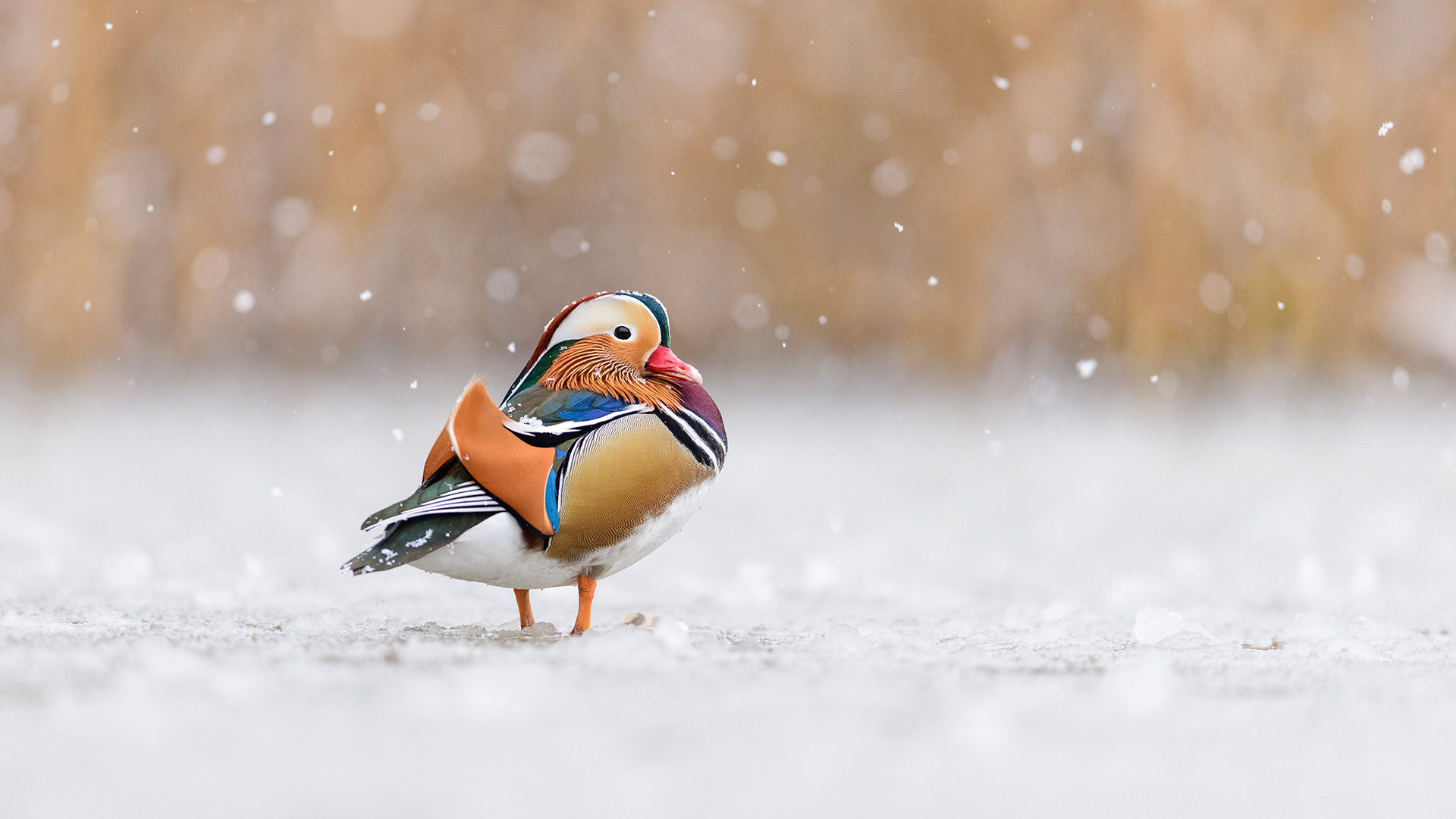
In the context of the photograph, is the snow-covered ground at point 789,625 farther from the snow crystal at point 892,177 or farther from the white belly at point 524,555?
the snow crystal at point 892,177

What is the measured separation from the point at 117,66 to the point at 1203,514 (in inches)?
105

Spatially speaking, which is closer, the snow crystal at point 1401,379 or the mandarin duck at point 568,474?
the mandarin duck at point 568,474

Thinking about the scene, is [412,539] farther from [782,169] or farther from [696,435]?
[782,169]

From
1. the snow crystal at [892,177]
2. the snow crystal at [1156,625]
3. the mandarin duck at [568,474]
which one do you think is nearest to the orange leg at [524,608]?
the mandarin duck at [568,474]

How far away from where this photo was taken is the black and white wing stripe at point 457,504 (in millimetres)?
1203

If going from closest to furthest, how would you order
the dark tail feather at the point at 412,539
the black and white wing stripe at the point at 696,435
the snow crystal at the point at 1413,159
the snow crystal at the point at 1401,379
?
the dark tail feather at the point at 412,539 → the black and white wing stripe at the point at 696,435 → the snow crystal at the point at 1413,159 → the snow crystal at the point at 1401,379

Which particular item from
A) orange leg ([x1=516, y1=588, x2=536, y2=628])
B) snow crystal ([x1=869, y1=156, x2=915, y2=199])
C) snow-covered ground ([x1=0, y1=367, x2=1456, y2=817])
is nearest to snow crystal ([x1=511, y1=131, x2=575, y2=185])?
snow-covered ground ([x1=0, y1=367, x2=1456, y2=817])

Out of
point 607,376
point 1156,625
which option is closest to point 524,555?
point 607,376

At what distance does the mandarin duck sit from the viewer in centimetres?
122

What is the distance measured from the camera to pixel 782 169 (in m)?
2.94

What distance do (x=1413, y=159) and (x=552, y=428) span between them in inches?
95.8

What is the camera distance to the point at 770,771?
85 centimetres

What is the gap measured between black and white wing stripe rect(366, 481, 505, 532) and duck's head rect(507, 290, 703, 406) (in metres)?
Answer: 0.19

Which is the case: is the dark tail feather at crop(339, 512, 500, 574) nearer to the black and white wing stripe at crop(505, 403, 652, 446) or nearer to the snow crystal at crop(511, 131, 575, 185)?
the black and white wing stripe at crop(505, 403, 652, 446)
